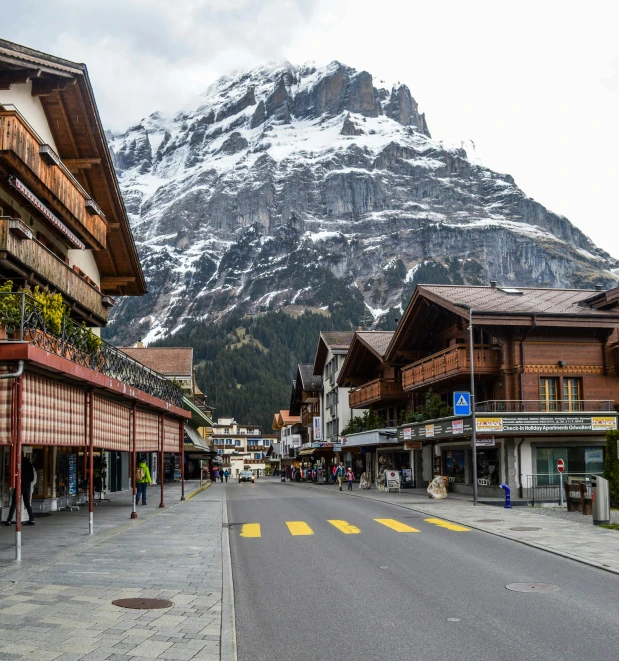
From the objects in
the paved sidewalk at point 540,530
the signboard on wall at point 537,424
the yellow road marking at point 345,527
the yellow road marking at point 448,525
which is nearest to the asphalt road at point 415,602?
the paved sidewalk at point 540,530

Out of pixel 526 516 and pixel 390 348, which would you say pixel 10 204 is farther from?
pixel 390 348

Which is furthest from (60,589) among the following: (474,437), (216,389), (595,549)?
(216,389)

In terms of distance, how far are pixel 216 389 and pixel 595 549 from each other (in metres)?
185

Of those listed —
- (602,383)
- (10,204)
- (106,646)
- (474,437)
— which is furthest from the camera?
(602,383)

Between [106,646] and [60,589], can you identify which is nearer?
[106,646]

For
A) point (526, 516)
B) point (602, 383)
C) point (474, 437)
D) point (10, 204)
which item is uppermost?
point (10, 204)

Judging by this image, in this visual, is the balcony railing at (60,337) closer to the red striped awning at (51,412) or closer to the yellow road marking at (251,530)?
the red striped awning at (51,412)

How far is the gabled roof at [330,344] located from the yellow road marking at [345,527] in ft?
153

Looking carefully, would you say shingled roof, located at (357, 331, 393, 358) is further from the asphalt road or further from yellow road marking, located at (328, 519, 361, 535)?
the asphalt road

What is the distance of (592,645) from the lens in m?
8.07

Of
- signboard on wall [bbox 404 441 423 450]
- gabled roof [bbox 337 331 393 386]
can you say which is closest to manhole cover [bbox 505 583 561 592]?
signboard on wall [bbox 404 441 423 450]

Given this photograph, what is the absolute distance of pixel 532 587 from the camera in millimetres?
11273

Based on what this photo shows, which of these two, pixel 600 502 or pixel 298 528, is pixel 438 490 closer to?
pixel 600 502

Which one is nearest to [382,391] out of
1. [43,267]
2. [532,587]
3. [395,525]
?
[395,525]
